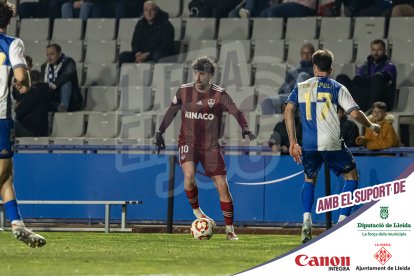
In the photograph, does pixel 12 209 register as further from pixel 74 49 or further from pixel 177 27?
pixel 74 49

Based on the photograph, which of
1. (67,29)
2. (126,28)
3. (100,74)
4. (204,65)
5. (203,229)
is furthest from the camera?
(67,29)

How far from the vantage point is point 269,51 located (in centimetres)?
2214

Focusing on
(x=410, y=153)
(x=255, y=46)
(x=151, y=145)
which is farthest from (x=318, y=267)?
(x=255, y=46)

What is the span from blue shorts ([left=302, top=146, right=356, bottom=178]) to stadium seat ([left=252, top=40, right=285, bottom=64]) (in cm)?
744

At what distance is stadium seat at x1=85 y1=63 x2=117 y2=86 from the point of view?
23.0 meters

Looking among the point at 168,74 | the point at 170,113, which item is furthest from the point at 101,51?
the point at 170,113

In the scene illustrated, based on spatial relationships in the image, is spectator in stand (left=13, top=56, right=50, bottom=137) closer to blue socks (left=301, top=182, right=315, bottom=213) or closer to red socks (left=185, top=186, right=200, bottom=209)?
red socks (left=185, top=186, right=200, bottom=209)

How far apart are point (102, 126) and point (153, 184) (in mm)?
2575

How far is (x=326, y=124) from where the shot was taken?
1455 centimetres

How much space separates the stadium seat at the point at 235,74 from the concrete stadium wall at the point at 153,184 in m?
2.77

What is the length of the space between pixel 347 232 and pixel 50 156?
10.7 metres

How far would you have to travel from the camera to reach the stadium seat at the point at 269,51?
866 inches

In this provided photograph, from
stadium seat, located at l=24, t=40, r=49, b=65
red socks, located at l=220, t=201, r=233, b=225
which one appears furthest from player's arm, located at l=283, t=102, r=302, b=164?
stadium seat, located at l=24, t=40, r=49, b=65

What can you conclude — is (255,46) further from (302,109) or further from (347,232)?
(347,232)
